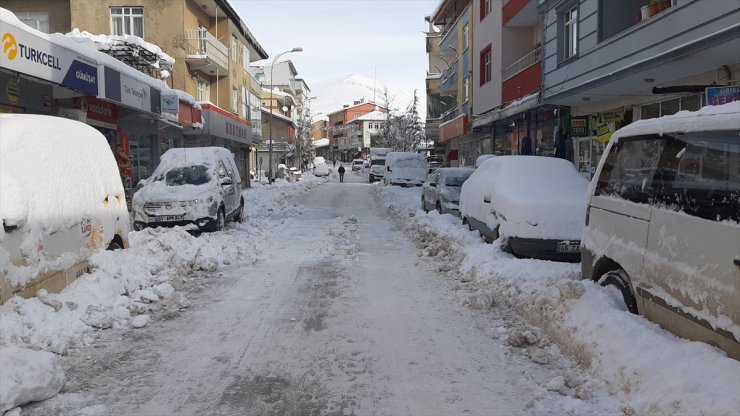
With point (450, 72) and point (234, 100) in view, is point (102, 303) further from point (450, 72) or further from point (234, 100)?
point (450, 72)

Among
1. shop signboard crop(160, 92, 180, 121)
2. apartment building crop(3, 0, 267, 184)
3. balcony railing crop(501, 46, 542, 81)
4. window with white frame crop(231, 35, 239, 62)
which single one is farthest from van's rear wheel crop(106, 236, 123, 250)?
window with white frame crop(231, 35, 239, 62)

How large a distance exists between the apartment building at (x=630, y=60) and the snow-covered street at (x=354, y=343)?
160 inches

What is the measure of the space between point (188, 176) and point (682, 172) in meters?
11.3

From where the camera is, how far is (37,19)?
2519 centimetres

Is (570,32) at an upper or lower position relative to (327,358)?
upper

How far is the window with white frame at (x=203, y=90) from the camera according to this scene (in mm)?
30328

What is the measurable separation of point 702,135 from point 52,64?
11903mm

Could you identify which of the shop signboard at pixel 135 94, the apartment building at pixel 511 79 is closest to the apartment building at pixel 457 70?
the apartment building at pixel 511 79

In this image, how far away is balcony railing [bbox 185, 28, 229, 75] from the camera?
89.2 feet

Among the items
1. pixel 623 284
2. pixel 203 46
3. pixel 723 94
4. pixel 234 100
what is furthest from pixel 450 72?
pixel 623 284

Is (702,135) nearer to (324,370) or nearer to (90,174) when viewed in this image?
(324,370)

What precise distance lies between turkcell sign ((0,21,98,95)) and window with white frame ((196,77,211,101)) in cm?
1677

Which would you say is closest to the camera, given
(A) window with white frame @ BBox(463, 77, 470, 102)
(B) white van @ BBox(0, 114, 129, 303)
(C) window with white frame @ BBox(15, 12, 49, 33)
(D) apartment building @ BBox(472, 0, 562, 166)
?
(B) white van @ BBox(0, 114, 129, 303)

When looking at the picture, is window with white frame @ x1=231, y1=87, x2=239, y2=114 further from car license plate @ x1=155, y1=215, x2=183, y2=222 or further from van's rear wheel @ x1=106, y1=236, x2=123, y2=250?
van's rear wheel @ x1=106, y1=236, x2=123, y2=250
